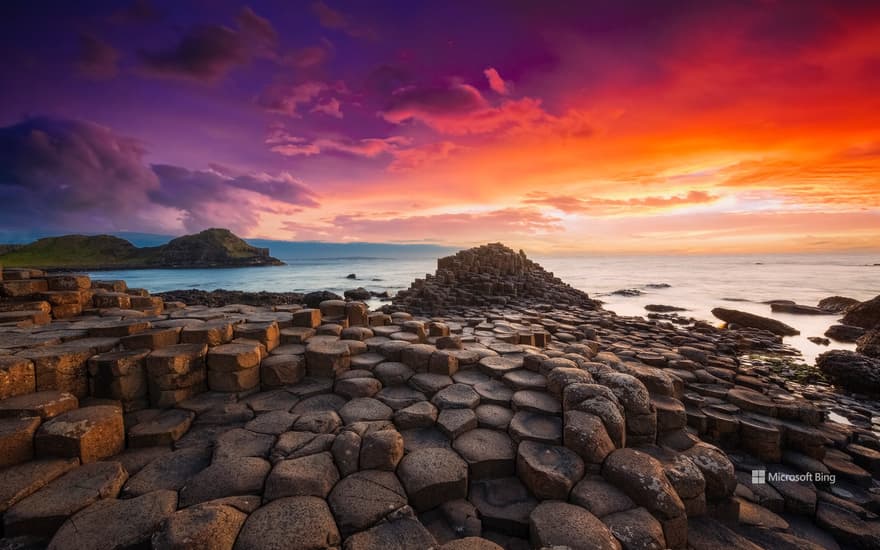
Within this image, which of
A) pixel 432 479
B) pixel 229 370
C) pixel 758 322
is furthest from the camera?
pixel 758 322

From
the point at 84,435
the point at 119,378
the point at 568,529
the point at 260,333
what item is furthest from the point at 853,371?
the point at 119,378

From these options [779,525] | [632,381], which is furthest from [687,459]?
[779,525]

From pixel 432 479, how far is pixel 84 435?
2.98 m

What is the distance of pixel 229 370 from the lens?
3988 mm

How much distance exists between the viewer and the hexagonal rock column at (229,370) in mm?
3977

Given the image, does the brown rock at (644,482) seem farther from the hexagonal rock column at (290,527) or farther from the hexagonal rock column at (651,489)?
the hexagonal rock column at (290,527)

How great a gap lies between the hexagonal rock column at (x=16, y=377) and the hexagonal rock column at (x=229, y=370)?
57.1 inches

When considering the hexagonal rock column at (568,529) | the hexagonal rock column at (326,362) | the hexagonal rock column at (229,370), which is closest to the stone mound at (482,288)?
the hexagonal rock column at (326,362)

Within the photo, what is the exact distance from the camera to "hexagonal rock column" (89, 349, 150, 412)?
3594 millimetres

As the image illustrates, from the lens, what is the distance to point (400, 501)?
2592 millimetres

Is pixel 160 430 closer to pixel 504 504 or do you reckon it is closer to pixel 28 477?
pixel 28 477

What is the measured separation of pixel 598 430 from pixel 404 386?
232 cm

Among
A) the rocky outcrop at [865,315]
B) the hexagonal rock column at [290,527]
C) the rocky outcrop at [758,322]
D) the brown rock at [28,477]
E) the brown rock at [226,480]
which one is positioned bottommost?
the rocky outcrop at [758,322]

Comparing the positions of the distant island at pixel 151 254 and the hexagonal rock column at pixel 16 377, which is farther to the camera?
the distant island at pixel 151 254
